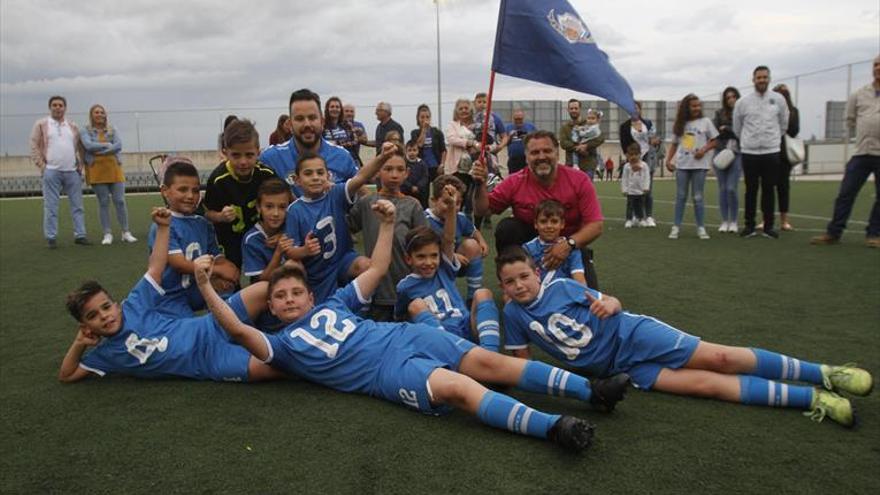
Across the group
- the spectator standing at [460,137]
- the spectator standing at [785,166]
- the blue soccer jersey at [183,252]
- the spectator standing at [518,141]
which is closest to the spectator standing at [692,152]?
the spectator standing at [785,166]

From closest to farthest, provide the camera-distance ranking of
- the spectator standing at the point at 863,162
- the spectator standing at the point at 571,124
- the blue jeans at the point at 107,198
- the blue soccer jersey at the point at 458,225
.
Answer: the blue soccer jersey at the point at 458,225 → the spectator standing at the point at 863,162 → the blue jeans at the point at 107,198 → the spectator standing at the point at 571,124

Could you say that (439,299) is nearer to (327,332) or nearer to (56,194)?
(327,332)

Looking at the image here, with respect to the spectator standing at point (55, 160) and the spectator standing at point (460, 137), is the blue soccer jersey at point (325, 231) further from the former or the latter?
the spectator standing at point (55, 160)

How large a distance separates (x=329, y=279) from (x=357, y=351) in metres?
1.25

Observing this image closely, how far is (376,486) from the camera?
2445 millimetres

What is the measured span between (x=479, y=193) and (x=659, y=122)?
34.2 m

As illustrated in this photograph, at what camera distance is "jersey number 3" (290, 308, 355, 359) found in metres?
3.39

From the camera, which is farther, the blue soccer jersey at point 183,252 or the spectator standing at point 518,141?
the spectator standing at point 518,141

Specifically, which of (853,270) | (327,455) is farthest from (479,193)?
(853,270)

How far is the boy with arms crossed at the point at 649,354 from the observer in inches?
122

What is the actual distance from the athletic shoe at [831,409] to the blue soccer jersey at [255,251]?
10.6 ft

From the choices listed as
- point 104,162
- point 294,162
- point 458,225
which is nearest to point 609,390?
point 458,225

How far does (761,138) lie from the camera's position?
859cm

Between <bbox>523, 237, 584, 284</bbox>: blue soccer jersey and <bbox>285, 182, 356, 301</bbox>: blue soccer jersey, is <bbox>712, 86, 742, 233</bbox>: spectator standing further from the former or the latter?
<bbox>285, 182, 356, 301</bbox>: blue soccer jersey
